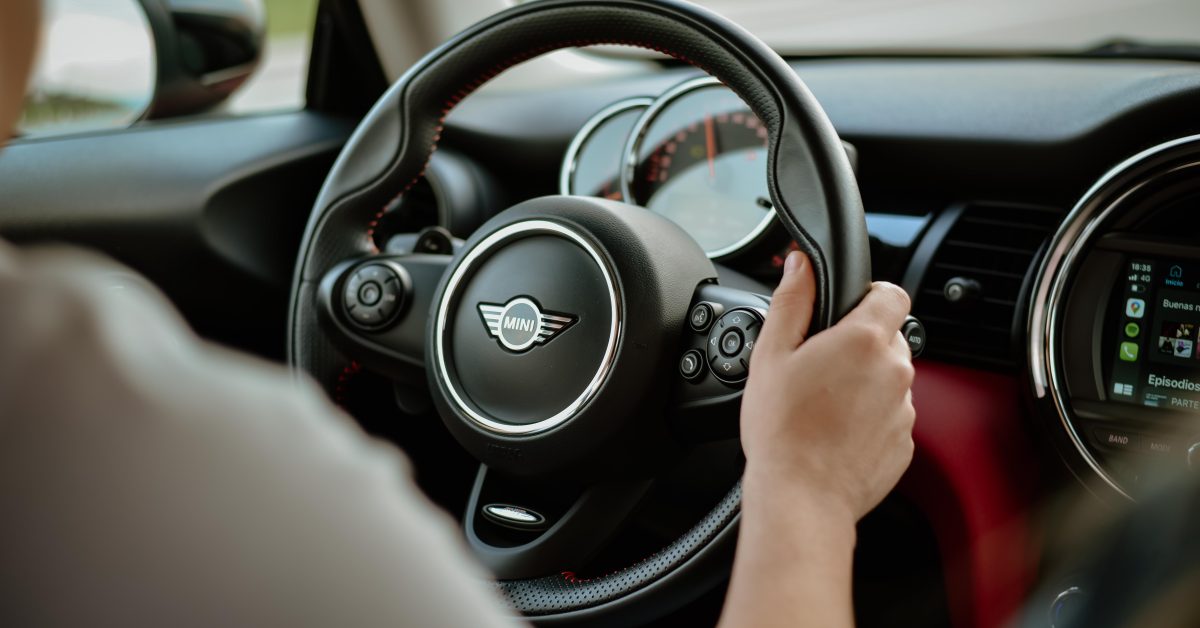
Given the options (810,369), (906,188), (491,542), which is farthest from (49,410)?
(906,188)

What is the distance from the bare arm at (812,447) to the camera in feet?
2.81

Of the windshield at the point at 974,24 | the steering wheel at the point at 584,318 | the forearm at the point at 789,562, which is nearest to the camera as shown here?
the forearm at the point at 789,562

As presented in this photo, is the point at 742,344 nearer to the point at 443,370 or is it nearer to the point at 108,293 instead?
the point at 443,370

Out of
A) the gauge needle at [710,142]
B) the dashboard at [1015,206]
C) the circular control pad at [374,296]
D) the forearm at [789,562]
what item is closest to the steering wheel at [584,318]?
the circular control pad at [374,296]

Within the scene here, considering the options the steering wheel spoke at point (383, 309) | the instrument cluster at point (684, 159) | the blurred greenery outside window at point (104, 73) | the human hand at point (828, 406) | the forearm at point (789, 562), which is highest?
the human hand at point (828, 406)

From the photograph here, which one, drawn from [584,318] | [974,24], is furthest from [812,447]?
[974,24]

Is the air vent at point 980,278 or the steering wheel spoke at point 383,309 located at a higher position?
→ the air vent at point 980,278

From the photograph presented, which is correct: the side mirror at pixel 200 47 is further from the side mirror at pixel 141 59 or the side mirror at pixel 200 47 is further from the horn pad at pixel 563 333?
the horn pad at pixel 563 333

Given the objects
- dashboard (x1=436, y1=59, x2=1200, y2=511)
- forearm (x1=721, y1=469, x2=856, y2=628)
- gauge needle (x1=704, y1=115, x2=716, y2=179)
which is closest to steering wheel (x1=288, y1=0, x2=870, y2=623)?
forearm (x1=721, y1=469, x2=856, y2=628)

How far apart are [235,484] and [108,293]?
0.12 m

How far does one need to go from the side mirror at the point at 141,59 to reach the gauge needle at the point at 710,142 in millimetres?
990

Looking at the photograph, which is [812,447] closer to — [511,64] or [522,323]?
[522,323]

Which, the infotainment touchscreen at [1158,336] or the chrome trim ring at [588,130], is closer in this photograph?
the infotainment touchscreen at [1158,336]

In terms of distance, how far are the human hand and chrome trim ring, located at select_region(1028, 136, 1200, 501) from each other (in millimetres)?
520
